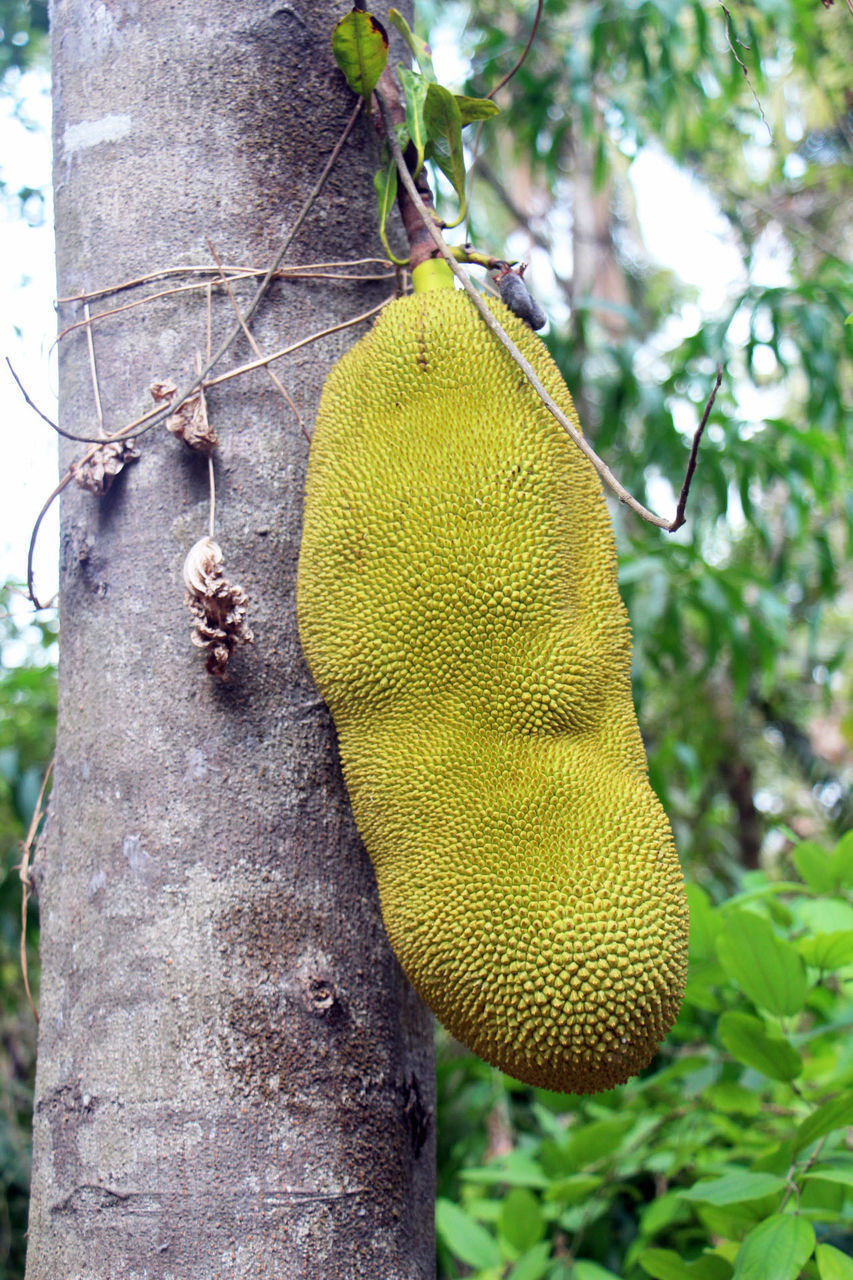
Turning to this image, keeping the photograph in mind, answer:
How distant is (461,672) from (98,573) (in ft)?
1.02

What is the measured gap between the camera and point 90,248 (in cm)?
78

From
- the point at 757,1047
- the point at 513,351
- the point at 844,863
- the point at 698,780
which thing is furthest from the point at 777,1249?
the point at 698,780

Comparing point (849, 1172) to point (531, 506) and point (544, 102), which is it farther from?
point (544, 102)

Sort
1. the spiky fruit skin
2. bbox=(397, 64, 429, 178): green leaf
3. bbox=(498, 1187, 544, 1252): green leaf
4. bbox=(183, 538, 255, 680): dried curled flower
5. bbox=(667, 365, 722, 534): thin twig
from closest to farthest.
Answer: bbox=(667, 365, 722, 534): thin twig → the spiky fruit skin → bbox=(183, 538, 255, 680): dried curled flower → bbox=(397, 64, 429, 178): green leaf → bbox=(498, 1187, 544, 1252): green leaf

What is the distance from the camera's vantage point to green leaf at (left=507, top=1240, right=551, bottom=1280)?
973 millimetres

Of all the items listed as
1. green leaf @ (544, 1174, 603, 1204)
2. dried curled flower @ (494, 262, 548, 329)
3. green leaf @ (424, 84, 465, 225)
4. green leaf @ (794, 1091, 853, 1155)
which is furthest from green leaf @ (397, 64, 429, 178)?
green leaf @ (544, 1174, 603, 1204)

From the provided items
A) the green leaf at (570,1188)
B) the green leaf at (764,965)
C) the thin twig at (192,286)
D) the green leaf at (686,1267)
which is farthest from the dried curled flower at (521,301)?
the green leaf at (570,1188)

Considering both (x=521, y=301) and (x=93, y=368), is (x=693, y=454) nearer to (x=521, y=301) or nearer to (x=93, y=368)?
(x=521, y=301)

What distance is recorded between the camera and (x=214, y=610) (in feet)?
2.15

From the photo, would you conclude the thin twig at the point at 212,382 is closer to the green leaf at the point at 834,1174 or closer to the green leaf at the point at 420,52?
the green leaf at the point at 420,52

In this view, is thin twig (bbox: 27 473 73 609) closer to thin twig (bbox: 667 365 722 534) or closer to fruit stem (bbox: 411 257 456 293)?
fruit stem (bbox: 411 257 456 293)

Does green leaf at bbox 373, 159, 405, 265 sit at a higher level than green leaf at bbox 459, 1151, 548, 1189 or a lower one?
higher

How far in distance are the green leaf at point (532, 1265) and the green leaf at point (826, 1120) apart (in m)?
0.40

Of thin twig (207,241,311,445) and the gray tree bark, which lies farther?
thin twig (207,241,311,445)
